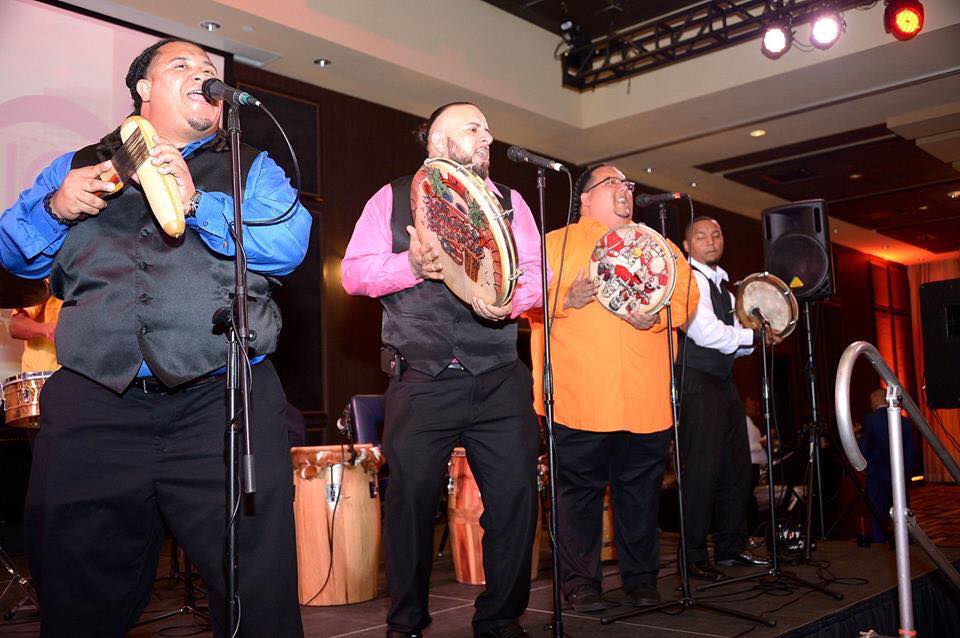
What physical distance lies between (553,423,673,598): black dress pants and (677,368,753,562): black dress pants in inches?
22.3

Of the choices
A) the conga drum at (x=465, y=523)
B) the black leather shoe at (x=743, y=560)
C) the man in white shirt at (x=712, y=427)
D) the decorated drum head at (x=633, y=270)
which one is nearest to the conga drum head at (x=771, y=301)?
the man in white shirt at (x=712, y=427)

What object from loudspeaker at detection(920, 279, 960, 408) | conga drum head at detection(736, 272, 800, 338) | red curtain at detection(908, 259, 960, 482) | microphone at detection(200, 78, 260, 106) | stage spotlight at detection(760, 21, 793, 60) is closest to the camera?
microphone at detection(200, 78, 260, 106)

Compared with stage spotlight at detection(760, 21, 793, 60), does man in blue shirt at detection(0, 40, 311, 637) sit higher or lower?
lower

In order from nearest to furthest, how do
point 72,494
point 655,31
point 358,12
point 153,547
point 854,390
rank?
1. point 72,494
2. point 153,547
3. point 358,12
4. point 655,31
5. point 854,390

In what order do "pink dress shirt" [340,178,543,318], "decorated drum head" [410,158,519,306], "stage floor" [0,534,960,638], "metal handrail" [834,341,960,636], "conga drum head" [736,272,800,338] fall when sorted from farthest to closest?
"conga drum head" [736,272,800,338] → "stage floor" [0,534,960,638] → "pink dress shirt" [340,178,543,318] → "decorated drum head" [410,158,519,306] → "metal handrail" [834,341,960,636]

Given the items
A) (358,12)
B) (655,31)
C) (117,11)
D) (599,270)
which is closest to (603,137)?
(655,31)

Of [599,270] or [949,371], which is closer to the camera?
[949,371]

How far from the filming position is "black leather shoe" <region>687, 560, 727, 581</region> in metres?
4.39

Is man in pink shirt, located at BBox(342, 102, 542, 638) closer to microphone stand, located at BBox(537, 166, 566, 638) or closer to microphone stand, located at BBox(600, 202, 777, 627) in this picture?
microphone stand, located at BBox(537, 166, 566, 638)

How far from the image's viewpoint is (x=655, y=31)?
326 inches

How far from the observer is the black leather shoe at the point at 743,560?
15.8 feet

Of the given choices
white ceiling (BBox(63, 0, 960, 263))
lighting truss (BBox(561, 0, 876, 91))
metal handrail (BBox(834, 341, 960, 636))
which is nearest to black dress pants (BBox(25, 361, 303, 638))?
metal handrail (BBox(834, 341, 960, 636))

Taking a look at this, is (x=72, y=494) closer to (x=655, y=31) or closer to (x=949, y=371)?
(x=949, y=371)

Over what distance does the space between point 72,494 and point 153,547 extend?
0.24 m
